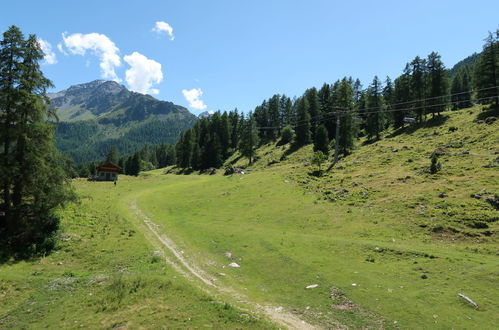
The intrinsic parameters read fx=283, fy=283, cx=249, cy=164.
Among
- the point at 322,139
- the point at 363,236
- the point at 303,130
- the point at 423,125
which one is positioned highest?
the point at 303,130

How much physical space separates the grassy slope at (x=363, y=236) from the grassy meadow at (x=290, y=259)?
0.38 feet

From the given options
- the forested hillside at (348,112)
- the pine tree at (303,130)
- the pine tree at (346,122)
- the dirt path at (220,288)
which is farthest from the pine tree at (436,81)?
the dirt path at (220,288)

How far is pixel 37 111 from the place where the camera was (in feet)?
79.0

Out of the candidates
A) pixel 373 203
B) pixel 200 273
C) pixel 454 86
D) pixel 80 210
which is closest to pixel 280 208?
pixel 373 203

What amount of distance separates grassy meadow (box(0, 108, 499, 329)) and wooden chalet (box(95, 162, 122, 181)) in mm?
36140

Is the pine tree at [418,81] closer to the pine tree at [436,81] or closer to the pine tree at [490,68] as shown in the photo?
the pine tree at [436,81]

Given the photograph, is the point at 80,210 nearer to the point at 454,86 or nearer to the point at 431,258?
the point at 431,258

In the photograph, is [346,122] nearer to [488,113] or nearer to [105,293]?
[488,113]

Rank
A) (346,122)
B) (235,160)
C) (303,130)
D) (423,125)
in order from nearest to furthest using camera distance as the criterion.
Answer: (346,122) < (423,125) < (303,130) < (235,160)

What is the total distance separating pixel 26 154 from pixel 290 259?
2314cm

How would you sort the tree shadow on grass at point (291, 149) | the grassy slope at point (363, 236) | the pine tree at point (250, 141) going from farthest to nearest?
the pine tree at point (250, 141) < the tree shadow on grass at point (291, 149) < the grassy slope at point (363, 236)

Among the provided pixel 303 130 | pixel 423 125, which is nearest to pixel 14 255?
pixel 303 130

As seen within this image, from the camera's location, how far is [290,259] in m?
20.9

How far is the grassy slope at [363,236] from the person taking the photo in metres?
14.5
